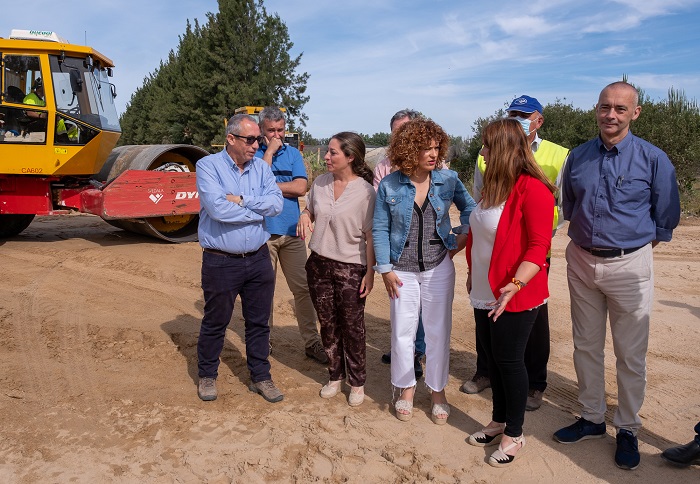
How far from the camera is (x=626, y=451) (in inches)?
130

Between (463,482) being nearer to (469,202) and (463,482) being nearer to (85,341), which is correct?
(469,202)

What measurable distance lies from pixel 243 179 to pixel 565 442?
2486 mm

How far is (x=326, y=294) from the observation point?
13.1ft

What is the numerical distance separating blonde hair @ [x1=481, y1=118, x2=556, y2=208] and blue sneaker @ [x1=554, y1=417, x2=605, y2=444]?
1.42 metres

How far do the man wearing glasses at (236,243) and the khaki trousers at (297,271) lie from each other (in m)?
0.46

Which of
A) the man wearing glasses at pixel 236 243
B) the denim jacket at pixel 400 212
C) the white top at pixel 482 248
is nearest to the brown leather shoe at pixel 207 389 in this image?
the man wearing glasses at pixel 236 243

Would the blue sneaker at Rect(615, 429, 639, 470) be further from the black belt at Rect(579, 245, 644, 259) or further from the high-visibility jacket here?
the high-visibility jacket

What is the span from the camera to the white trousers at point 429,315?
3.66 meters

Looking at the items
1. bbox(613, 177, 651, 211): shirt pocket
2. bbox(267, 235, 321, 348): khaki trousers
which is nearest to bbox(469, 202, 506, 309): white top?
bbox(613, 177, 651, 211): shirt pocket

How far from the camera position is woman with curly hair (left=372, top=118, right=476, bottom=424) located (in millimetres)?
3613

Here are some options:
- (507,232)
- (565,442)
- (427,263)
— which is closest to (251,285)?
(427,263)

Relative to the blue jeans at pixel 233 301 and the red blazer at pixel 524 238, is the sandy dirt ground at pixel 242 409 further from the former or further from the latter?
the red blazer at pixel 524 238

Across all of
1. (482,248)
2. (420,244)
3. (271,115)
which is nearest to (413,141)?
(420,244)

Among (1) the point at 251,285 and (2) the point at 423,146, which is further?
(1) the point at 251,285
